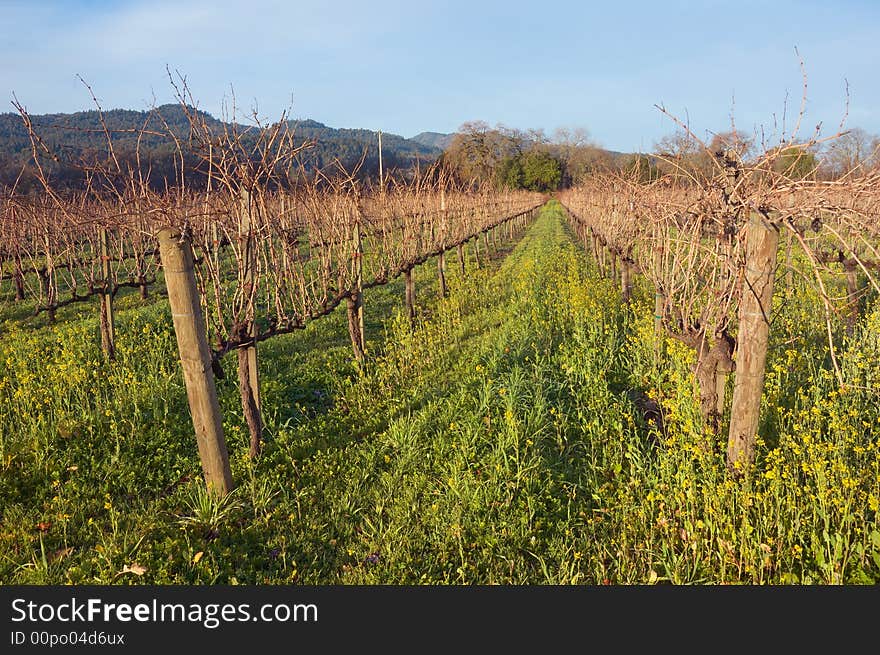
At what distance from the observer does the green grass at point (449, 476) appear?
3105 millimetres

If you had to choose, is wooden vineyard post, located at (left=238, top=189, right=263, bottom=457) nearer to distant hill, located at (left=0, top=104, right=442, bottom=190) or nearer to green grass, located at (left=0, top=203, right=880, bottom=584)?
green grass, located at (left=0, top=203, right=880, bottom=584)

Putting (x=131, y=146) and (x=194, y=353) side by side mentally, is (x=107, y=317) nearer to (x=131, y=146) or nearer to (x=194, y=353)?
(x=131, y=146)

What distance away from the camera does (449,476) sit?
3969 millimetres

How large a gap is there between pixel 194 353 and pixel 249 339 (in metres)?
0.95

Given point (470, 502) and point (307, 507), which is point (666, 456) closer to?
point (470, 502)

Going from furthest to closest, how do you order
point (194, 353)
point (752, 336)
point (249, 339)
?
point (249, 339) → point (194, 353) → point (752, 336)

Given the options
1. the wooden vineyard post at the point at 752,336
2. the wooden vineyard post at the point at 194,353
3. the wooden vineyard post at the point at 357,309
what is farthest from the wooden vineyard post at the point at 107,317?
the wooden vineyard post at the point at 752,336

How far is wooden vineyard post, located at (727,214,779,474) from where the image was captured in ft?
11.0

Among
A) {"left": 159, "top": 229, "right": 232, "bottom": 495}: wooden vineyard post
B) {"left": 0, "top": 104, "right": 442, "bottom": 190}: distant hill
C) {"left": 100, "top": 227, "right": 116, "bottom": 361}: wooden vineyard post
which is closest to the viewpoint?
{"left": 159, "top": 229, "right": 232, "bottom": 495}: wooden vineyard post

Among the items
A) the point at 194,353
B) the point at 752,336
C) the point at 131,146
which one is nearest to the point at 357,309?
the point at 131,146

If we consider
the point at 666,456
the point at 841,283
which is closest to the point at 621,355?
the point at 666,456

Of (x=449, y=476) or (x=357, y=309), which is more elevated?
(x=357, y=309)

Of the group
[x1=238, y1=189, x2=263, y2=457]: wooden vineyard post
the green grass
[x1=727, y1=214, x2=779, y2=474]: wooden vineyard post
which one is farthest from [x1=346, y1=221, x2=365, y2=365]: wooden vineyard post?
[x1=727, y1=214, x2=779, y2=474]: wooden vineyard post

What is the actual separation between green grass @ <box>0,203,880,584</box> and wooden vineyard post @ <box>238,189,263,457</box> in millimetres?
245
